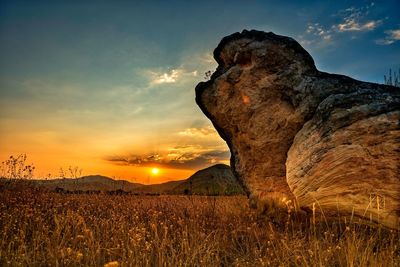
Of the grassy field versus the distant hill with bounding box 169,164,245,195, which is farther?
the distant hill with bounding box 169,164,245,195

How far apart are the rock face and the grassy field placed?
26.0 inches

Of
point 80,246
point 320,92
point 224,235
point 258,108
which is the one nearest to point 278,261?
point 224,235

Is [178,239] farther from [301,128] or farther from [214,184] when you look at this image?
[214,184]

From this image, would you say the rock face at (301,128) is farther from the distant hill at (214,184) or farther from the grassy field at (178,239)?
the distant hill at (214,184)

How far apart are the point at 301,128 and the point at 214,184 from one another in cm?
904

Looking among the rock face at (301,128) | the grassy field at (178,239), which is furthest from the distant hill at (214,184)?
the grassy field at (178,239)

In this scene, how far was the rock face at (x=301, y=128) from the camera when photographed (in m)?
6.59

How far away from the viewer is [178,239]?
711cm

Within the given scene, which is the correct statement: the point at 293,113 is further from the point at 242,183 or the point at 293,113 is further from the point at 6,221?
the point at 6,221

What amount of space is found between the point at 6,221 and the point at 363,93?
7.80 metres

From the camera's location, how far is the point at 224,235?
732cm

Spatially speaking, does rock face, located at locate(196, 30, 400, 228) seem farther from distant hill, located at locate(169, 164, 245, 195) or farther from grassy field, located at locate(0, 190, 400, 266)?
distant hill, located at locate(169, 164, 245, 195)

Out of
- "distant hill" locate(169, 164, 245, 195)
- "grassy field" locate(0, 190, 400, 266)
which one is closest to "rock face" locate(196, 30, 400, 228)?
"grassy field" locate(0, 190, 400, 266)

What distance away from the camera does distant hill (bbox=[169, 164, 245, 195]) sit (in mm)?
16322
